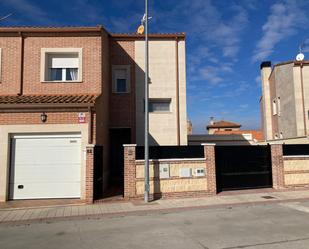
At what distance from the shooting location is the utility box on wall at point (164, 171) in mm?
12242

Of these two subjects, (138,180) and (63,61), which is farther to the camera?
(63,61)

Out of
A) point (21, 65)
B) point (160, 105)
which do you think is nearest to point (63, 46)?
point (21, 65)

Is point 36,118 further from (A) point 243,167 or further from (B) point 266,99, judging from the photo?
(B) point 266,99

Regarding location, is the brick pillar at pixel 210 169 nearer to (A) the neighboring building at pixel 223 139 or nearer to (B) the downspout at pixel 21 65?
(B) the downspout at pixel 21 65

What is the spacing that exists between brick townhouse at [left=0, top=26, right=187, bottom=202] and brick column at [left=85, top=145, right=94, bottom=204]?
0.04 m

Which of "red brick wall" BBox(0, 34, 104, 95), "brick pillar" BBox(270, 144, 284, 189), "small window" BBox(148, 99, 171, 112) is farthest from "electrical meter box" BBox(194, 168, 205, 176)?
"red brick wall" BBox(0, 34, 104, 95)

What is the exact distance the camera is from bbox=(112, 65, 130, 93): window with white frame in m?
17.0

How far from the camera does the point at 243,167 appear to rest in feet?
44.9

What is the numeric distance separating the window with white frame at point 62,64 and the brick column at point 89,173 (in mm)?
4385

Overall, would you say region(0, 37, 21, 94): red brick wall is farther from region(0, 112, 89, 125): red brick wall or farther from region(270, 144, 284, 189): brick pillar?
region(270, 144, 284, 189): brick pillar

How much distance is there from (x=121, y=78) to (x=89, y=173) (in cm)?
703

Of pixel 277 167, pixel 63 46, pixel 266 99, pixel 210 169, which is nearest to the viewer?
pixel 210 169

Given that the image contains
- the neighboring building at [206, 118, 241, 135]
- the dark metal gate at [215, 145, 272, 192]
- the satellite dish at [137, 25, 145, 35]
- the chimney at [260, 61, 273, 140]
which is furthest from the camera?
the neighboring building at [206, 118, 241, 135]

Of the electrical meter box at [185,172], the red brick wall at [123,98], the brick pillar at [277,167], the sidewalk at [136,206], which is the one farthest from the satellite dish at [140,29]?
the sidewalk at [136,206]
